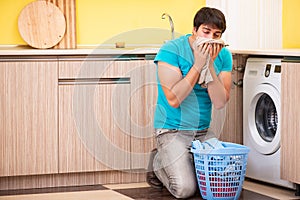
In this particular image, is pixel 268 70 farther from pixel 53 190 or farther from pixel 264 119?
pixel 53 190

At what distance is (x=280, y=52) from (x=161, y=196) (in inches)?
41.8

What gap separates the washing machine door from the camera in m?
4.18

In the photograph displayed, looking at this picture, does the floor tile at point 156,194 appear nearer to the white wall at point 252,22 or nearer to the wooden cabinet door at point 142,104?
the wooden cabinet door at point 142,104

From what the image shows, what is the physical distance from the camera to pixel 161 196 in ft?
13.0

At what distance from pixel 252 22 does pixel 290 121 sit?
3.97ft

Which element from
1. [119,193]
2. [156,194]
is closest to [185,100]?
[156,194]

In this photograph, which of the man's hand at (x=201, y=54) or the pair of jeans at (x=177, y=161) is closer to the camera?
the man's hand at (x=201, y=54)

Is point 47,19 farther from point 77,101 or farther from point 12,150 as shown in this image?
point 12,150

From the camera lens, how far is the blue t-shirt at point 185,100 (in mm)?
3938

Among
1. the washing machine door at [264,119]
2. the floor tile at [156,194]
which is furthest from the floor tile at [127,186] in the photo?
the washing machine door at [264,119]

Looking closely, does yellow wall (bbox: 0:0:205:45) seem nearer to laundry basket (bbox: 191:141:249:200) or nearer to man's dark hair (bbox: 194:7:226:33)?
man's dark hair (bbox: 194:7:226:33)

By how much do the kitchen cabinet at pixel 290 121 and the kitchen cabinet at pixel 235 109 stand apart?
0.60 metres

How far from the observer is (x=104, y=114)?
14.3 feet

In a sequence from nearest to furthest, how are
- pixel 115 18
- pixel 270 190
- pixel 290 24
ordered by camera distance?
pixel 270 190 < pixel 115 18 < pixel 290 24
